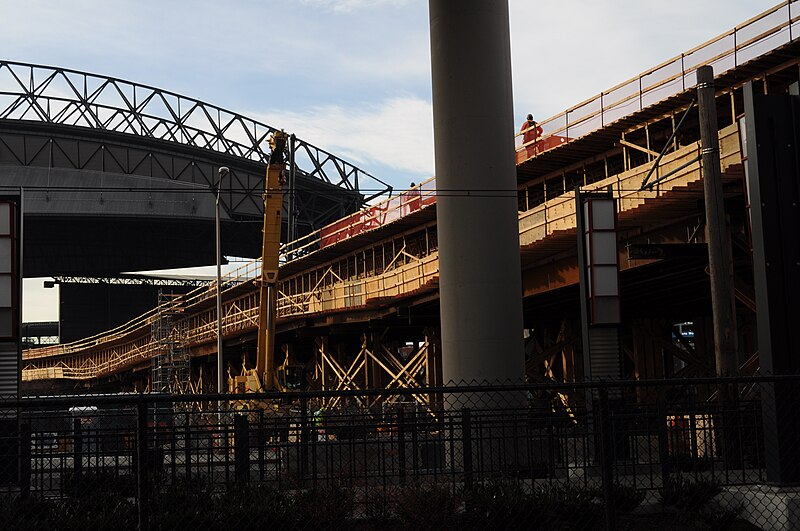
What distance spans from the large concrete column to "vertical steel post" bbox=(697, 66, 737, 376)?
16.2 feet

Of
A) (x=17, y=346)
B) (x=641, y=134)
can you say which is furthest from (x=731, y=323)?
(x=641, y=134)

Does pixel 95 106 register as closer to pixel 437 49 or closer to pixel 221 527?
pixel 437 49

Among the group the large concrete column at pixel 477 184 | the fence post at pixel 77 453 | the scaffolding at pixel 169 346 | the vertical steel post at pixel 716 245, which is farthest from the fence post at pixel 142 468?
the scaffolding at pixel 169 346

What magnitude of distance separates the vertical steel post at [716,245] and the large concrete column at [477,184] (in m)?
4.92

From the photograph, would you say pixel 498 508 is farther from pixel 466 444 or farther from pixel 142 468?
pixel 142 468

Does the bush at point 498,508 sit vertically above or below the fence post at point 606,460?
below

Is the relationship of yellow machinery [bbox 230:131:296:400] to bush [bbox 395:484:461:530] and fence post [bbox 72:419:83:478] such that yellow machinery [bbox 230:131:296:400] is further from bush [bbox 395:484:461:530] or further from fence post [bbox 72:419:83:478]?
bush [bbox 395:484:461:530]

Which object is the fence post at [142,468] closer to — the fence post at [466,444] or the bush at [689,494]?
the fence post at [466,444]

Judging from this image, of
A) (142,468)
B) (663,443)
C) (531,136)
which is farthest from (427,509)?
(531,136)

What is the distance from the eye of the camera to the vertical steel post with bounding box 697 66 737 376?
16.5 metres

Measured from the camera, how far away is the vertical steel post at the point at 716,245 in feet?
54.3

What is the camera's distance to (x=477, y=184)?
827 inches

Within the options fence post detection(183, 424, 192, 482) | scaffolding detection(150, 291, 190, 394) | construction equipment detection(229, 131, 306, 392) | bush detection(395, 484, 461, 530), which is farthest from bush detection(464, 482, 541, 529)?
scaffolding detection(150, 291, 190, 394)

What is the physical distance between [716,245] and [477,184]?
578 cm
